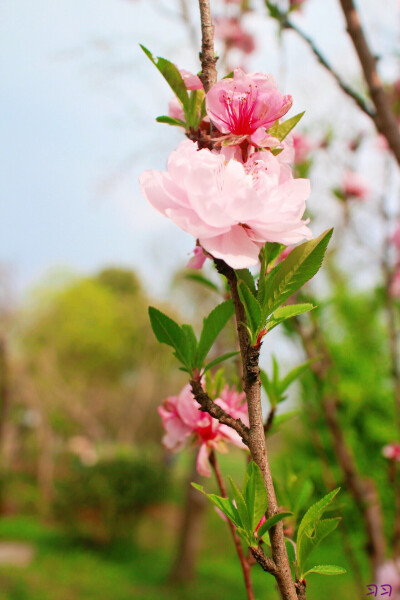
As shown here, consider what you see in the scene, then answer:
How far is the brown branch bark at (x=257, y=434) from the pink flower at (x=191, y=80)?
0.18 m

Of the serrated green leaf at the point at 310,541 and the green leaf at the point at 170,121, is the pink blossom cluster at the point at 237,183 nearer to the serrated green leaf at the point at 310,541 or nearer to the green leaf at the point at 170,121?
the green leaf at the point at 170,121

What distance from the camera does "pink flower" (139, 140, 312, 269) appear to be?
32 centimetres

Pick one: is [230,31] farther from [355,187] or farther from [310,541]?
[310,541]

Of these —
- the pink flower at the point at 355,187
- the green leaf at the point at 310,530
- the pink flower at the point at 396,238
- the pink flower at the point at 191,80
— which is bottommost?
the green leaf at the point at 310,530

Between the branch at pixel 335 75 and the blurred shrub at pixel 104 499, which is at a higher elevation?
the branch at pixel 335 75

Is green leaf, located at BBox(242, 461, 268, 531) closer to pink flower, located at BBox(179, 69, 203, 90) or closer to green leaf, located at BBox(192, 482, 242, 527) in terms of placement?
green leaf, located at BBox(192, 482, 242, 527)

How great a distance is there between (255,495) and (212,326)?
14cm

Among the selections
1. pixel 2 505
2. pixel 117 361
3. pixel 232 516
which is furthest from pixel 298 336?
pixel 117 361

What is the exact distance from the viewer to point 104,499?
17.7 feet

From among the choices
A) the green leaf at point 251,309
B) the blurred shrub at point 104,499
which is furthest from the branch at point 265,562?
the blurred shrub at point 104,499

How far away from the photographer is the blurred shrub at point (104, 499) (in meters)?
5.43

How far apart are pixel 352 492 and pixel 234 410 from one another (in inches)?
34.5

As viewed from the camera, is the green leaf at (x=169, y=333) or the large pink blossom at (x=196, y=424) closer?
the green leaf at (x=169, y=333)

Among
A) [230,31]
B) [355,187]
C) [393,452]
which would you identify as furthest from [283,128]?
[230,31]
